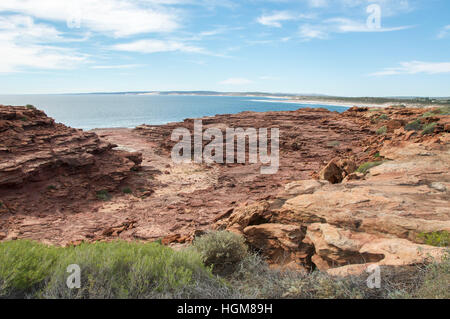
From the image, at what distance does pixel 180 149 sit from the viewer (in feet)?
72.9

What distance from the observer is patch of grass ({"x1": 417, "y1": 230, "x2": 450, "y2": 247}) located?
3.99 m

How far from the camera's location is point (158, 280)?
10.8 ft

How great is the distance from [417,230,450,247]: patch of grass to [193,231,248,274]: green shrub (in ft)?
9.12

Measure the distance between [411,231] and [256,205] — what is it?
297 centimetres

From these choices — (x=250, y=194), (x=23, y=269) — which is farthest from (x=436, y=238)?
(x=250, y=194)

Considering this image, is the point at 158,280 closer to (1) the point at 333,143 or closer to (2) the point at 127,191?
(2) the point at 127,191

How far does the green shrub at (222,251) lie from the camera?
→ 4.64m


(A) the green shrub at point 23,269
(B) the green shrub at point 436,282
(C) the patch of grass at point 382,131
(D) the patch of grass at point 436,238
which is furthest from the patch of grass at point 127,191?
(C) the patch of grass at point 382,131

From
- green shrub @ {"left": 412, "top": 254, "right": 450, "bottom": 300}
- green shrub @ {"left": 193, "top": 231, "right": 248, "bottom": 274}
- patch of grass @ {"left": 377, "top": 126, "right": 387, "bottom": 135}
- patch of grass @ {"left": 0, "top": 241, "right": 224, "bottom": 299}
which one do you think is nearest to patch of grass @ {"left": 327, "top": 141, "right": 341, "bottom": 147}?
patch of grass @ {"left": 377, "top": 126, "right": 387, "bottom": 135}

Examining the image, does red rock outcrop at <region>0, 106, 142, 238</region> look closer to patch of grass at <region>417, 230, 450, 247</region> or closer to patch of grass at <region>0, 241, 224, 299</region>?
patch of grass at <region>0, 241, 224, 299</region>

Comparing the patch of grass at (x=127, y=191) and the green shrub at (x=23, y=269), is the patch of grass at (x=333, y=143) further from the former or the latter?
the green shrub at (x=23, y=269)

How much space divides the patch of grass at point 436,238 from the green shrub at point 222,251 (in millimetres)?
2780

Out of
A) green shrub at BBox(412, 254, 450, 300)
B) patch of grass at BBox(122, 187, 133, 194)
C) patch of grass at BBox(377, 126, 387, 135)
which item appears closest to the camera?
green shrub at BBox(412, 254, 450, 300)

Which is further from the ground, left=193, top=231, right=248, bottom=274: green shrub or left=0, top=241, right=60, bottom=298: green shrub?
left=0, top=241, right=60, bottom=298: green shrub
